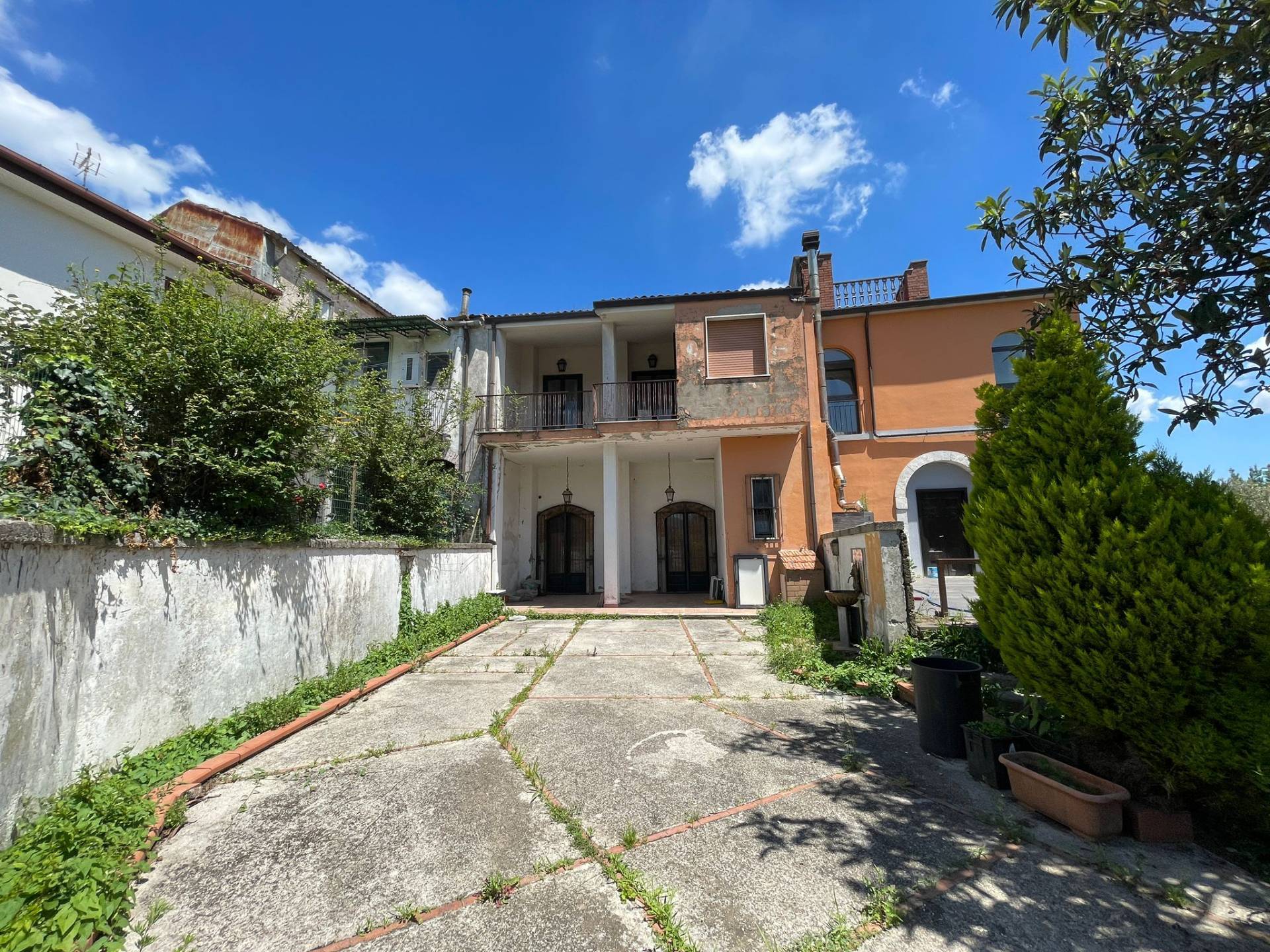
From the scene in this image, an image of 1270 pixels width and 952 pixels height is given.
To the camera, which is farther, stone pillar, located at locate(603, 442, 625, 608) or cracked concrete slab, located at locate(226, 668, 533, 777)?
stone pillar, located at locate(603, 442, 625, 608)

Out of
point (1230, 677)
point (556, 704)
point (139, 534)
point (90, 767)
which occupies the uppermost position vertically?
point (139, 534)

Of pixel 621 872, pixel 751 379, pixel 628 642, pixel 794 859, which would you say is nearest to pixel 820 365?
pixel 751 379

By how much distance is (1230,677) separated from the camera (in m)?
2.42

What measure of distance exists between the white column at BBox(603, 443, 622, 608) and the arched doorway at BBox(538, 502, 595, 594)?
2.50 metres

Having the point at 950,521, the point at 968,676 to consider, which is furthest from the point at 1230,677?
the point at 950,521

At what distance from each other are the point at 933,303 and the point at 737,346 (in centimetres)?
512

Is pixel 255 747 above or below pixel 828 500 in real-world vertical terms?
below

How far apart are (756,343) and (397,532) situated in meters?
8.10

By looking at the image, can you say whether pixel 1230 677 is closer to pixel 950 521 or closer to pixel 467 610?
pixel 467 610

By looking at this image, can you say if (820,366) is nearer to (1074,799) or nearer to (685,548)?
(685,548)

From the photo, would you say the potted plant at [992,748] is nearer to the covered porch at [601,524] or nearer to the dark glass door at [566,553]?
the covered porch at [601,524]

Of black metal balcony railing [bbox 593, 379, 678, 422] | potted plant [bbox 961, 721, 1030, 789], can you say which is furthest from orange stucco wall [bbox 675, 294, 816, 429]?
potted plant [bbox 961, 721, 1030, 789]

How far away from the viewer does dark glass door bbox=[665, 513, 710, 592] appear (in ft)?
43.4

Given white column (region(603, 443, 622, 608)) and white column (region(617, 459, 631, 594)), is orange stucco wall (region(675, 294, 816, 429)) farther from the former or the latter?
white column (region(617, 459, 631, 594))
